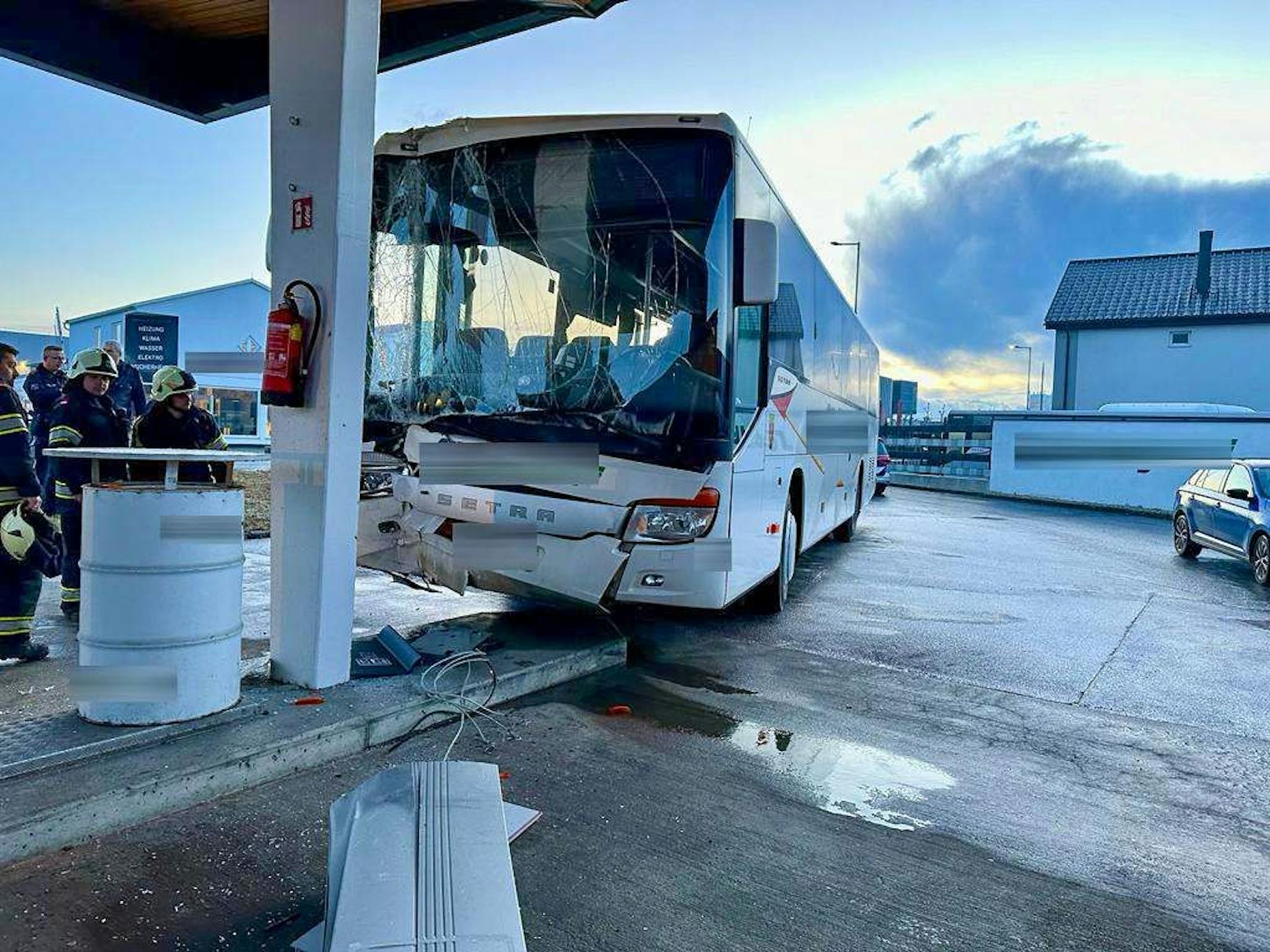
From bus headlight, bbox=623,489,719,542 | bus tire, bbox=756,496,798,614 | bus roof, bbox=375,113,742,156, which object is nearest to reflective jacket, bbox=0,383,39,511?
bus roof, bbox=375,113,742,156

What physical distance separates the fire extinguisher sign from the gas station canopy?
1732mm

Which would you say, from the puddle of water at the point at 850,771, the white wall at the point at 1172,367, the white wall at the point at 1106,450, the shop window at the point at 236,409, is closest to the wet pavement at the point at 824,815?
the puddle of water at the point at 850,771

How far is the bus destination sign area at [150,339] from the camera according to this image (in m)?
21.0

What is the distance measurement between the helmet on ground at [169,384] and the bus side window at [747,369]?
3.86 m

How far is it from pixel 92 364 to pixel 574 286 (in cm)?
354

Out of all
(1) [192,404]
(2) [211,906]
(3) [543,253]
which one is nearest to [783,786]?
(2) [211,906]

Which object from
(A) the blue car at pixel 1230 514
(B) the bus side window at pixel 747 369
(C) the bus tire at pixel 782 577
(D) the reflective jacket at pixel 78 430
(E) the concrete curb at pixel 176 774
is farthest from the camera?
(A) the blue car at pixel 1230 514

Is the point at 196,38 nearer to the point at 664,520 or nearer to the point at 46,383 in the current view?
the point at 664,520

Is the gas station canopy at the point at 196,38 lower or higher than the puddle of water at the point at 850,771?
higher

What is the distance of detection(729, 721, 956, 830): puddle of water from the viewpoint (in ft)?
13.1

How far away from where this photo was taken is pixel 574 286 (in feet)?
18.4

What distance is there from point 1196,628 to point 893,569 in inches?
144

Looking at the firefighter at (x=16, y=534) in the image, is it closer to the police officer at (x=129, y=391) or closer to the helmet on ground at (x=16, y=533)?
the helmet on ground at (x=16, y=533)

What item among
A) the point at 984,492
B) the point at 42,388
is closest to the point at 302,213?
the point at 42,388
